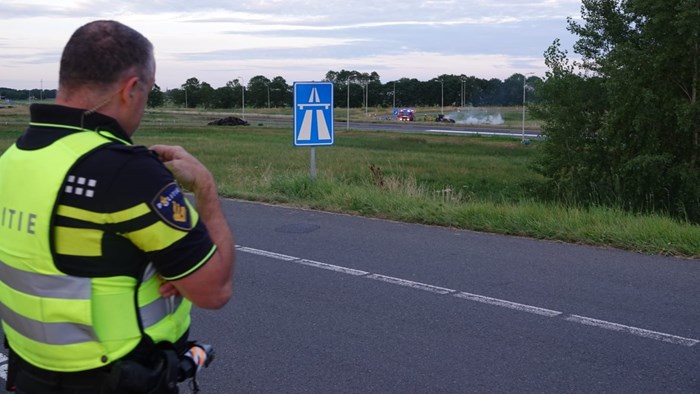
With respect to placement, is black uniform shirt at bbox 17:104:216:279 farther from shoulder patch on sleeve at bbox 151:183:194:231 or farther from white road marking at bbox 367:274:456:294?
white road marking at bbox 367:274:456:294

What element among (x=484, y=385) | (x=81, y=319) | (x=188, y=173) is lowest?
(x=484, y=385)

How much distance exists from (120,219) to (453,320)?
4.37 m

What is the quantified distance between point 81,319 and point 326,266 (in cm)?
599

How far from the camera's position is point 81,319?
82.2 inches

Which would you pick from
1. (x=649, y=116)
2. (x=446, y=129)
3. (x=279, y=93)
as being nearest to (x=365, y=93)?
(x=279, y=93)

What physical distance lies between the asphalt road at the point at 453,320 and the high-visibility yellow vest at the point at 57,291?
8.85 ft

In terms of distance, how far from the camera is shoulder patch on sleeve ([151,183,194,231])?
2.09 meters

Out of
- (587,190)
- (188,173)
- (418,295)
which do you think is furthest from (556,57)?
(188,173)

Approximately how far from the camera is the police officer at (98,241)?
6.84ft

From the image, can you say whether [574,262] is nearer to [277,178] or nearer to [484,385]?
[484,385]

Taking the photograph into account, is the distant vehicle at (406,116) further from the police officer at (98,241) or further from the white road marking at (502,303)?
the police officer at (98,241)

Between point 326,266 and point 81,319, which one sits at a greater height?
point 81,319

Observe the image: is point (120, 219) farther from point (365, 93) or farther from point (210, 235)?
point (365, 93)

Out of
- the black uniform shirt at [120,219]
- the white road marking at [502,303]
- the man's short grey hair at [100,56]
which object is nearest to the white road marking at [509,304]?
the white road marking at [502,303]
